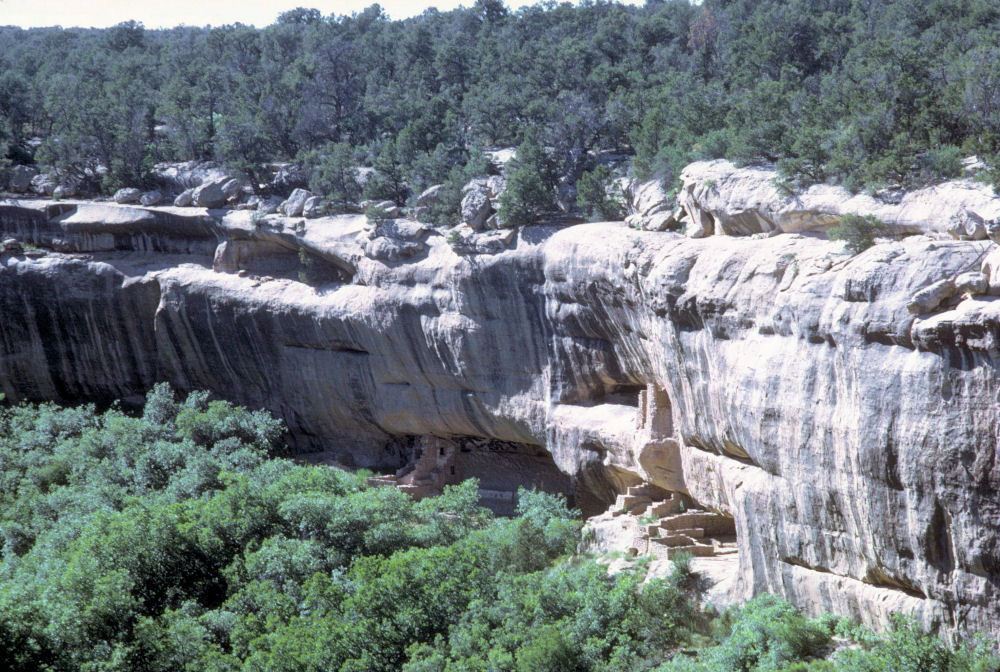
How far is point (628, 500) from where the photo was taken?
24.5 meters

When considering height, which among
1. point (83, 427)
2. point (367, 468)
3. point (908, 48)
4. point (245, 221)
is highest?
point (908, 48)

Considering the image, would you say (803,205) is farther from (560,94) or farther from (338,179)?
(338,179)

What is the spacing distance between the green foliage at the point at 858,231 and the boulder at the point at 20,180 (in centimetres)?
2996

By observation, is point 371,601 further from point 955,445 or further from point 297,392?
point 297,392

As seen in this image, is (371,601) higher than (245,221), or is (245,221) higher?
(245,221)

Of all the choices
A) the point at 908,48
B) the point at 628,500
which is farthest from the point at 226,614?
the point at 908,48

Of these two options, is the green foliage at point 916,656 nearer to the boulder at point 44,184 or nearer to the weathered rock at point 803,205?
the weathered rock at point 803,205

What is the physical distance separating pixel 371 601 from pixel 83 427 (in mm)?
16356

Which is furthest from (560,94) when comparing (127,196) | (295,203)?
(127,196)

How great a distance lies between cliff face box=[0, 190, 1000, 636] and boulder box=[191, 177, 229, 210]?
861 mm

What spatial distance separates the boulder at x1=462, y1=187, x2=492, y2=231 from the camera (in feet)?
94.5

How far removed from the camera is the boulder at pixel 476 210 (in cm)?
2881

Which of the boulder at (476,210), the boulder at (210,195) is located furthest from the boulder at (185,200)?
the boulder at (476,210)

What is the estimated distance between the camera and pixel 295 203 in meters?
32.9
